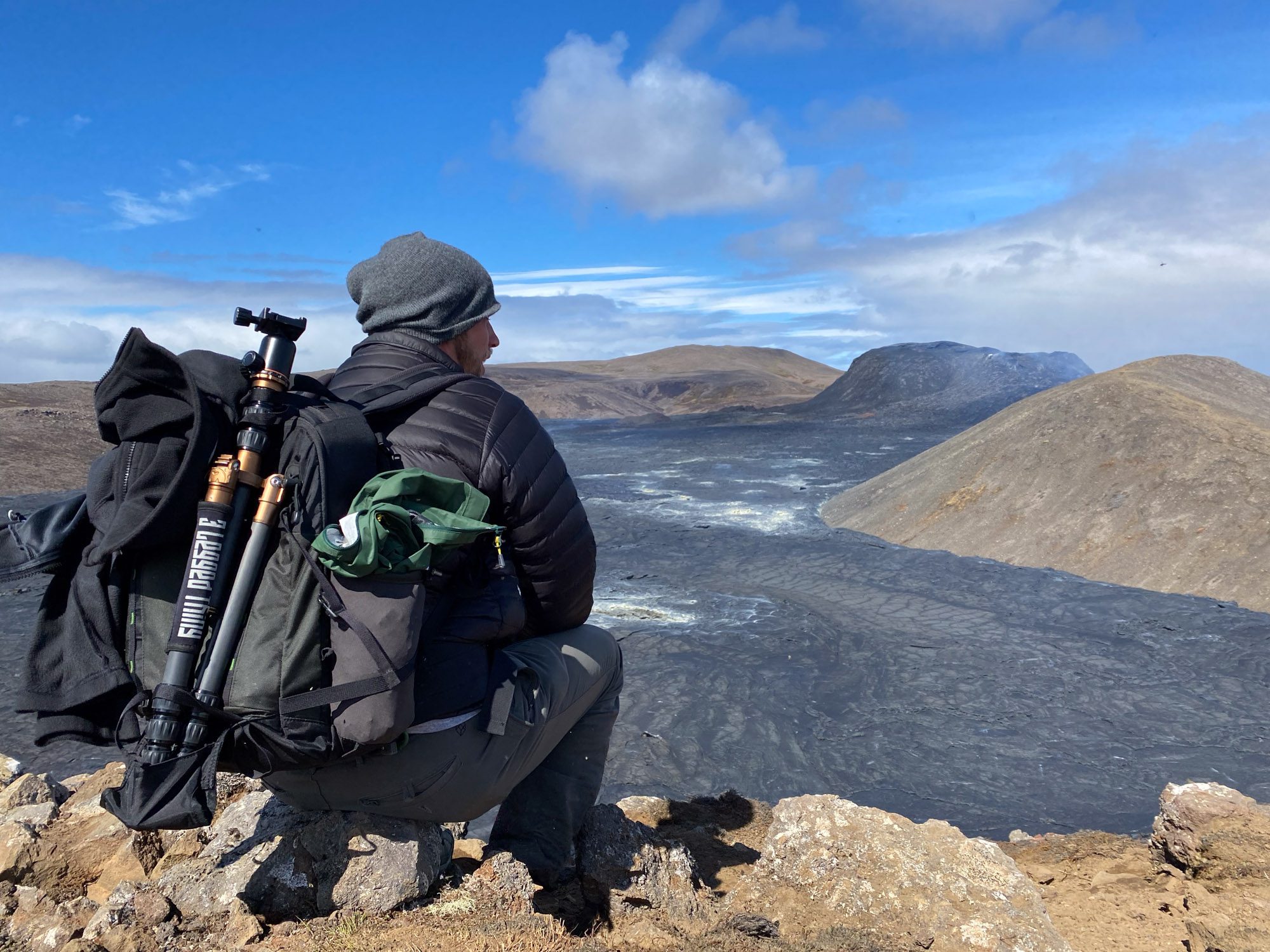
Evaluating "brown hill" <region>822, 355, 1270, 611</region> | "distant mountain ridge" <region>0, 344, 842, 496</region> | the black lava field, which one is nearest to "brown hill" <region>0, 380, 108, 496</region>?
"distant mountain ridge" <region>0, 344, 842, 496</region>

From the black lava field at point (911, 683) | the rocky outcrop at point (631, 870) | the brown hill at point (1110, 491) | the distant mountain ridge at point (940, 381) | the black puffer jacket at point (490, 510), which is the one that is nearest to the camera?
the black puffer jacket at point (490, 510)

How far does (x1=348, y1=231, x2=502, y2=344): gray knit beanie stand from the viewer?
2.19m

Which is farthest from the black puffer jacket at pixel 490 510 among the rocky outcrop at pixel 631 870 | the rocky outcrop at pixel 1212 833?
the rocky outcrop at pixel 1212 833

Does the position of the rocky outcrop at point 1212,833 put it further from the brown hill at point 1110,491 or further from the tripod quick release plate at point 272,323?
the brown hill at point 1110,491

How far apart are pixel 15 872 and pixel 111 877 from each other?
0.23m

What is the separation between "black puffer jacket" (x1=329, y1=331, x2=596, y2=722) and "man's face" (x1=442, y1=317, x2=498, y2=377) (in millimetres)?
76

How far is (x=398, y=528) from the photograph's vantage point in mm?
1714

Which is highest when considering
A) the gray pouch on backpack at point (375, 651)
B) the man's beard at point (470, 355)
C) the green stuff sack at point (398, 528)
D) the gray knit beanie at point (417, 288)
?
the gray knit beanie at point (417, 288)

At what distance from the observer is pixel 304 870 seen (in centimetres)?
206

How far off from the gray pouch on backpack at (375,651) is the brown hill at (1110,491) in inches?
314

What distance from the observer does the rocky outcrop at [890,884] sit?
2.29m

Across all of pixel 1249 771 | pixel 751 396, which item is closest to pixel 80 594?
pixel 1249 771

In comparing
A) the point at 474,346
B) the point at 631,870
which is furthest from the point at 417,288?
the point at 631,870

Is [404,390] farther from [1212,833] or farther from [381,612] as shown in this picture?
[1212,833]
